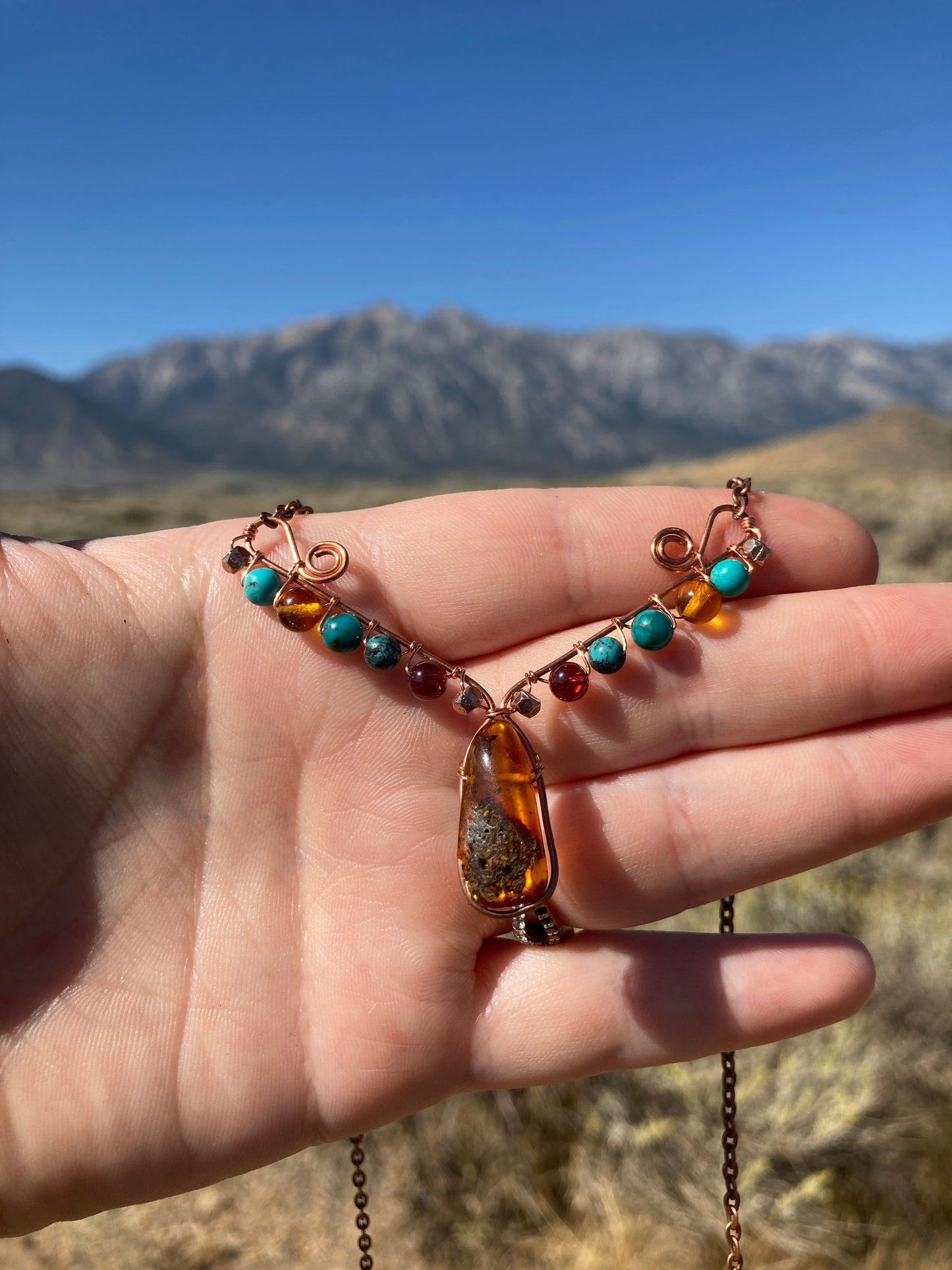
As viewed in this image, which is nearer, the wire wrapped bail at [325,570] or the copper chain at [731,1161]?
the wire wrapped bail at [325,570]

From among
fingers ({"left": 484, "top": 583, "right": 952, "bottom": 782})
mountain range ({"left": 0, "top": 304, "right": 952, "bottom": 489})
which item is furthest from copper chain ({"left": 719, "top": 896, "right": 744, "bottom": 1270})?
mountain range ({"left": 0, "top": 304, "right": 952, "bottom": 489})

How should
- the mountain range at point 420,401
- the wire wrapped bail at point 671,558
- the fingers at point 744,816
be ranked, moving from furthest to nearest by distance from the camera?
the mountain range at point 420,401 → the wire wrapped bail at point 671,558 → the fingers at point 744,816

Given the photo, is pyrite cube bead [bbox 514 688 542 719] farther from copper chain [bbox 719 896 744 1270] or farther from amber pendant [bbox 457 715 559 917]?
copper chain [bbox 719 896 744 1270]

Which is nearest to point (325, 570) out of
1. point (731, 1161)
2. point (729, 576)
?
point (729, 576)

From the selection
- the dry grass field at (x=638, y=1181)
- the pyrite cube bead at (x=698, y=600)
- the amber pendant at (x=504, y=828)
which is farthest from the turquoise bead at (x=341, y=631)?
the dry grass field at (x=638, y=1181)

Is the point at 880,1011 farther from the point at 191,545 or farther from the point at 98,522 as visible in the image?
the point at 98,522

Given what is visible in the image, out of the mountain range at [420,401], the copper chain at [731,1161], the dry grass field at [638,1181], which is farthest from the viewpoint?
the mountain range at [420,401]

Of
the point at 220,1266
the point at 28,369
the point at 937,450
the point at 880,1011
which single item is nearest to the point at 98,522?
the point at 220,1266

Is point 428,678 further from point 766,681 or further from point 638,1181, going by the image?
point 638,1181

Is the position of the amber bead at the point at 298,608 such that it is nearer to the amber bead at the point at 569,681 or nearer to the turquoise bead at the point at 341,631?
the turquoise bead at the point at 341,631
